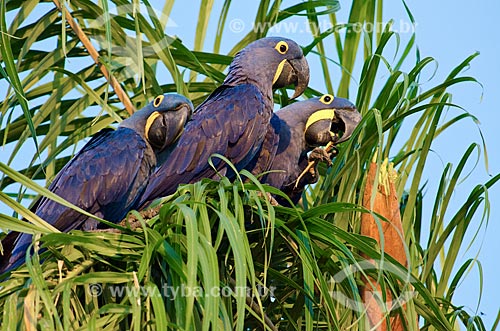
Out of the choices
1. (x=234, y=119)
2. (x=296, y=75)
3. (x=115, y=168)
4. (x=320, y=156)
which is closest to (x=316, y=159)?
(x=320, y=156)

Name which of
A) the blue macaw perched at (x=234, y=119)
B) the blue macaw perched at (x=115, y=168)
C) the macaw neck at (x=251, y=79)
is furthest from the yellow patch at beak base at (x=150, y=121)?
the macaw neck at (x=251, y=79)

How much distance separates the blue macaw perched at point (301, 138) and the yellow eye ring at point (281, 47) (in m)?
0.26

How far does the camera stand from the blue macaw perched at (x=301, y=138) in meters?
3.61

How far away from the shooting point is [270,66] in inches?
151

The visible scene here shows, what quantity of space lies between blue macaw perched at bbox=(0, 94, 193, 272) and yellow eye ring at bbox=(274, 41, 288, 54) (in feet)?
2.38

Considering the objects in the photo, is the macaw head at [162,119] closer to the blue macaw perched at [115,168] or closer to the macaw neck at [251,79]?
the blue macaw perched at [115,168]

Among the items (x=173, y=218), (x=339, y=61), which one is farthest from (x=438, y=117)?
(x=173, y=218)

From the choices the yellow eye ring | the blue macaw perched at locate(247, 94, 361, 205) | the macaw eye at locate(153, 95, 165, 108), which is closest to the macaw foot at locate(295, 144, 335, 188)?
the blue macaw perched at locate(247, 94, 361, 205)

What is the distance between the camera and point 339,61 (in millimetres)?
3479

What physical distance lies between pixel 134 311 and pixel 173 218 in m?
0.37

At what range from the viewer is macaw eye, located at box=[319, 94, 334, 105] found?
145 inches

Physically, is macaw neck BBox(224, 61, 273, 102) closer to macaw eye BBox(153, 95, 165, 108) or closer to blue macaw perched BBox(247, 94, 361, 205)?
blue macaw perched BBox(247, 94, 361, 205)

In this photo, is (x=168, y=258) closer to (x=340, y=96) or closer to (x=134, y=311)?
(x=134, y=311)

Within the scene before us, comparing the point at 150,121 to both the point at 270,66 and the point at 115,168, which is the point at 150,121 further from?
the point at 270,66
